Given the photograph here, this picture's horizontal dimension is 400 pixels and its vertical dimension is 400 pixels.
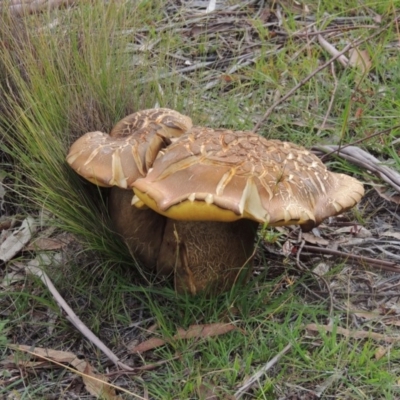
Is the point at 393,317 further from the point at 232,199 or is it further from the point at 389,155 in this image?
the point at 389,155

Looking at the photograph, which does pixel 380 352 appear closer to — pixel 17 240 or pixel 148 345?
pixel 148 345

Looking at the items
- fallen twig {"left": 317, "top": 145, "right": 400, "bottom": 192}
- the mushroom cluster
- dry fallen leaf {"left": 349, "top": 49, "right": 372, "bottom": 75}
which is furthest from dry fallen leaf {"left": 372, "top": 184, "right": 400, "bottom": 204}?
dry fallen leaf {"left": 349, "top": 49, "right": 372, "bottom": 75}

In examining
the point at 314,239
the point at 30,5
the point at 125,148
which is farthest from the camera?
the point at 30,5

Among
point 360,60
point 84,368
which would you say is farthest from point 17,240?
point 360,60

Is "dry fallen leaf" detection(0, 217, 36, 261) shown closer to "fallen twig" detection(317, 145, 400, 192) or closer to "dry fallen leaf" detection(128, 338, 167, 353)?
"dry fallen leaf" detection(128, 338, 167, 353)

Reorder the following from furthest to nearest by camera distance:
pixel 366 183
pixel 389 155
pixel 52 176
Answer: pixel 389 155
pixel 366 183
pixel 52 176

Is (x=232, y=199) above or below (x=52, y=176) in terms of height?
above

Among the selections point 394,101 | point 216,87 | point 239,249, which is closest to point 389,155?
point 394,101

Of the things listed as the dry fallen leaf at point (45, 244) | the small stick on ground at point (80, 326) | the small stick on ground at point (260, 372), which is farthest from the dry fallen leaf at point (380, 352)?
the dry fallen leaf at point (45, 244)
